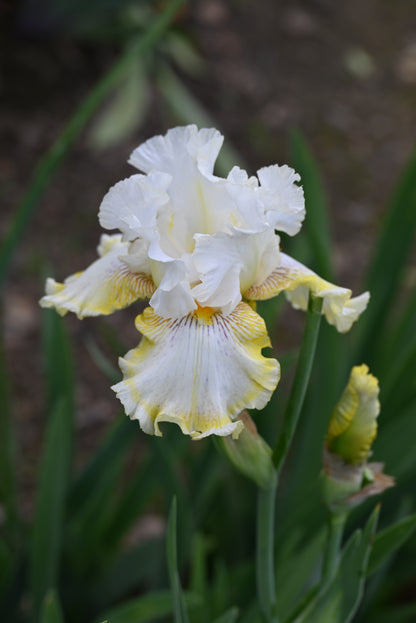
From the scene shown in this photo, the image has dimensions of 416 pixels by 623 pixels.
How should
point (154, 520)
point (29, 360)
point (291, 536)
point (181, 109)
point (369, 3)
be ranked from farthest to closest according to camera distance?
point (369, 3) < point (181, 109) < point (29, 360) < point (154, 520) < point (291, 536)

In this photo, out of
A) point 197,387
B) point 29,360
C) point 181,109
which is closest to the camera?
point 197,387

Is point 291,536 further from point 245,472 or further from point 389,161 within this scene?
point 389,161

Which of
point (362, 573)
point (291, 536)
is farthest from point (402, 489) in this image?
point (362, 573)

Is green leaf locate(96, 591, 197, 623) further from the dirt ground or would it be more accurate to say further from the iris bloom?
the dirt ground

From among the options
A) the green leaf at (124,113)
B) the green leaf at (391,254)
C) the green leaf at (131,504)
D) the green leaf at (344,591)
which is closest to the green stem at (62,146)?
the green leaf at (131,504)

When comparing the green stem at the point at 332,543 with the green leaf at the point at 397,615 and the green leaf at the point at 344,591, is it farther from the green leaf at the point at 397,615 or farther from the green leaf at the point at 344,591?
the green leaf at the point at 397,615

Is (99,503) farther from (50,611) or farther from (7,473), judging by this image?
(50,611)

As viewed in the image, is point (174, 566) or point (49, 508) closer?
point (174, 566)

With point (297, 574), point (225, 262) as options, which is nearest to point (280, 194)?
point (225, 262)
